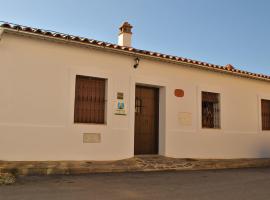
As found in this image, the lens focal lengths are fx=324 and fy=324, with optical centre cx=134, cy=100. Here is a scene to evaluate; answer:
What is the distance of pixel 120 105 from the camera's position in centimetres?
938

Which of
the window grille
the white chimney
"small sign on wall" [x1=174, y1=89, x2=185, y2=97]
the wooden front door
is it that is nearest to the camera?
the wooden front door

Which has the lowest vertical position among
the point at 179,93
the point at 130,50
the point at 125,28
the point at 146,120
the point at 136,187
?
the point at 136,187

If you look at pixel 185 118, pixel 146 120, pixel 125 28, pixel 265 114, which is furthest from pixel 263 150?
pixel 125 28

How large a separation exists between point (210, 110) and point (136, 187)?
6104 millimetres

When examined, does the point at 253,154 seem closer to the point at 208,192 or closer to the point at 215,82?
the point at 215,82

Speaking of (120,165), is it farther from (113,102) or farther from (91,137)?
(113,102)

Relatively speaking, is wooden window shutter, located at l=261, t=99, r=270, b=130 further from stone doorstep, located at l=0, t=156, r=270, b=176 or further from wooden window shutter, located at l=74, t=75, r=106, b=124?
wooden window shutter, located at l=74, t=75, r=106, b=124

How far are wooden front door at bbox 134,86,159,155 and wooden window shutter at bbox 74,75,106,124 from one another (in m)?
1.37

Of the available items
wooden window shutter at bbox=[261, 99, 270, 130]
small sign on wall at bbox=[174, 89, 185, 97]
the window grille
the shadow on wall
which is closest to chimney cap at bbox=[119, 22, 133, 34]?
small sign on wall at bbox=[174, 89, 185, 97]

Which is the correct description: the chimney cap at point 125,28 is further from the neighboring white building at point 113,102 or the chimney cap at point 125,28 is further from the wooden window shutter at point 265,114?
the wooden window shutter at point 265,114

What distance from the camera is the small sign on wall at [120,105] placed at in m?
9.32

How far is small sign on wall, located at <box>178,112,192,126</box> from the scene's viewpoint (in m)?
10.6

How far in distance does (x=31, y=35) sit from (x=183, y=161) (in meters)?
5.57

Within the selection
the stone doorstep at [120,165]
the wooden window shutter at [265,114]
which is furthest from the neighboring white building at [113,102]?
the wooden window shutter at [265,114]
